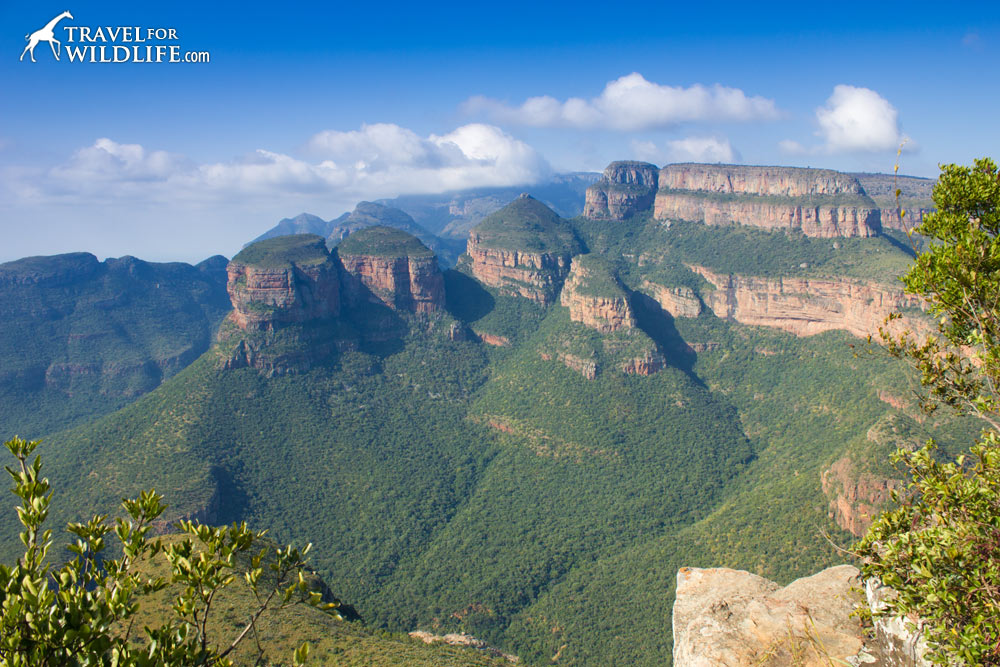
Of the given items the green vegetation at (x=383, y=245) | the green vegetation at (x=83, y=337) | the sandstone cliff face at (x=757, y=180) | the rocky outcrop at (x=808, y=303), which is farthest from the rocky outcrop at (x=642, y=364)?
the green vegetation at (x=83, y=337)

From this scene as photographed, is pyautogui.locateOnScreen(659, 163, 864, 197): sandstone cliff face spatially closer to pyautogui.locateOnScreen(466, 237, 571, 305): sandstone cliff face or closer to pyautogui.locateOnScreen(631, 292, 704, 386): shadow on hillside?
pyautogui.locateOnScreen(631, 292, 704, 386): shadow on hillside

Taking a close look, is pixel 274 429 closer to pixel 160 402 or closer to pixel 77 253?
pixel 160 402

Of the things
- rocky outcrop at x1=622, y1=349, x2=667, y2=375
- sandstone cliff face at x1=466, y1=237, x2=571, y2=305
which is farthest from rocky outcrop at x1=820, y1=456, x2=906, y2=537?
sandstone cliff face at x1=466, y1=237, x2=571, y2=305

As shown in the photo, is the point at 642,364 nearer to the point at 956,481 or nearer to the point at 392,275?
the point at 392,275

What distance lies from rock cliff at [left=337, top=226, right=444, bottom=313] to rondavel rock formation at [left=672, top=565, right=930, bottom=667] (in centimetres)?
8090

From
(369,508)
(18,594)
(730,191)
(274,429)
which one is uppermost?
(730,191)

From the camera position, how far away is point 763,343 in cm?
8738

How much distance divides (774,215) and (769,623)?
96.7 meters

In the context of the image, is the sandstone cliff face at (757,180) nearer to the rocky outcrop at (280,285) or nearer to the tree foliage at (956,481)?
the rocky outcrop at (280,285)

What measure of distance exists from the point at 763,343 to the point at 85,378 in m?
125

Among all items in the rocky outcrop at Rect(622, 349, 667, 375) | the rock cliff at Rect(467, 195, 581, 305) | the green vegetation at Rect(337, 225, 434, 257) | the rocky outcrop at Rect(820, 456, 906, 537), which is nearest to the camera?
the rocky outcrop at Rect(820, 456, 906, 537)

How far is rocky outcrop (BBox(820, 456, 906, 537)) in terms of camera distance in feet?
144

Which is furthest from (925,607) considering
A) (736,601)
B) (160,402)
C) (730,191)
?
(730,191)

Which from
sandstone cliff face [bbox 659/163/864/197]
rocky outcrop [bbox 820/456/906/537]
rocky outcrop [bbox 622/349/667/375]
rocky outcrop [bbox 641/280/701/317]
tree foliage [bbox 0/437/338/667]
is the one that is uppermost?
sandstone cliff face [bbox 659/163/864/197]
